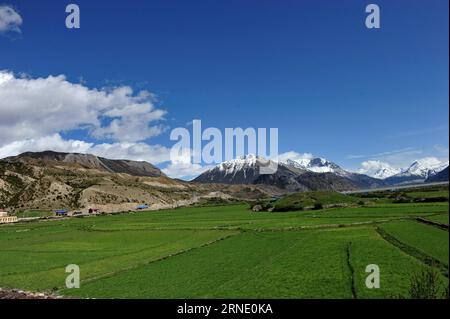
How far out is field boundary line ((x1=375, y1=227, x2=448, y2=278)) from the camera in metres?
25.2

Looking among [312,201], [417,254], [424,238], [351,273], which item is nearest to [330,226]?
[424,238]

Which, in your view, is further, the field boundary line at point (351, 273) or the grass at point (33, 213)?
the grass at point (33, 213)

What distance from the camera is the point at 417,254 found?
30922 mm

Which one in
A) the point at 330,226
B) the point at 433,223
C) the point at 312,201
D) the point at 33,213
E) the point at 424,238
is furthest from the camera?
the point at 33,213

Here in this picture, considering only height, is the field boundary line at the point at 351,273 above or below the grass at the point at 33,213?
above

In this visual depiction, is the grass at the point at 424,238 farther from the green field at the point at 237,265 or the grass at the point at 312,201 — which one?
the grass at the point at 312,201

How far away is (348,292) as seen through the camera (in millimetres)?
22812

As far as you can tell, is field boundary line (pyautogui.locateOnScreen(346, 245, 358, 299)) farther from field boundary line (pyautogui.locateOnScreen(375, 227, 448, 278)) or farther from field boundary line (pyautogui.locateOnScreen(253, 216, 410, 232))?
field boundary line (pyautogui.locateOnScreen(253, 216, 410, 232))

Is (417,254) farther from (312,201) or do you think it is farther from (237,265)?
(312,201)

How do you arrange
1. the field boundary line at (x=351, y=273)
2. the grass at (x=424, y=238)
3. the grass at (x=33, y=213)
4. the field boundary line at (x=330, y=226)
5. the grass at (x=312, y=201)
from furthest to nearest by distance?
the grass at (x=33, y=213) → the grass at (x=312, y=201) → the field boundary line at (x=330, y=226) → the grass at (x=424, y=238) → the field boundary line at (x=351, y=273)

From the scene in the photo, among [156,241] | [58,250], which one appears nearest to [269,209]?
[156,241]

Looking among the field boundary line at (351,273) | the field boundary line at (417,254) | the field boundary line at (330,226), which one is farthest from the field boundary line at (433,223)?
the field boundary line at (351,273)

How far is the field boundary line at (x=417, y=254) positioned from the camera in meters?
25.2
